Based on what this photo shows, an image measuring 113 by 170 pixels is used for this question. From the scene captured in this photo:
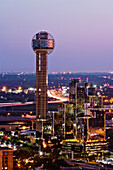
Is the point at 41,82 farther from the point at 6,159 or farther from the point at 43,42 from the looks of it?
the point at 6,159

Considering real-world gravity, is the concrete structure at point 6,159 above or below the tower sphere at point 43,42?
below

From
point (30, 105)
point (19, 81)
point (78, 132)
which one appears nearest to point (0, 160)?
point (78, 132)

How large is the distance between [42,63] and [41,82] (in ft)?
2.58

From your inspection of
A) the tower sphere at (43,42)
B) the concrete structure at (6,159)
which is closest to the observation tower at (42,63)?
the tower sphere at (43,42)

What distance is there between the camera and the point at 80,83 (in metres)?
24.9

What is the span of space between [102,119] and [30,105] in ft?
51.4

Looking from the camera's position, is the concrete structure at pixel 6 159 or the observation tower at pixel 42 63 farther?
the observation tower at pixel 42 63

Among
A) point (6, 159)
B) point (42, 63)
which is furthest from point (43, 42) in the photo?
point (6, 159)

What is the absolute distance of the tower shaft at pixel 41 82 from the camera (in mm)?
26109

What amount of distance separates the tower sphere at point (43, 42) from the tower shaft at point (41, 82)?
0.26m

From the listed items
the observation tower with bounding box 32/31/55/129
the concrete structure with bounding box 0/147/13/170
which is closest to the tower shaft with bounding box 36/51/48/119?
the observation tower with bounding box 32/31/55/129

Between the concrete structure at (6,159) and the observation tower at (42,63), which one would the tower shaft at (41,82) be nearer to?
the observation tower at (42,63)

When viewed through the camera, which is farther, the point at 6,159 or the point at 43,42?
the point at 43,42

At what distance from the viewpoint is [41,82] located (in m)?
26.4
